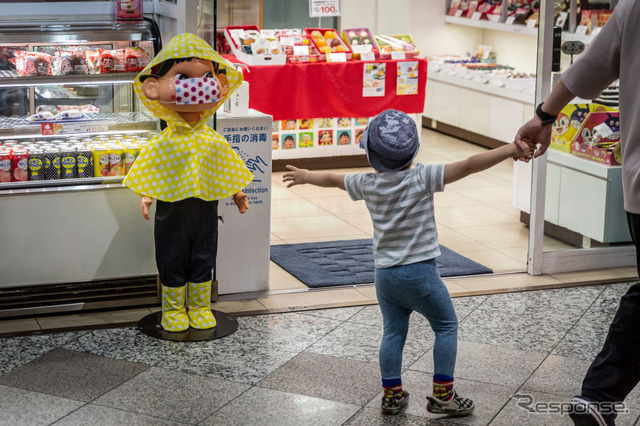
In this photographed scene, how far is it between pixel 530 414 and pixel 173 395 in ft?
4.74

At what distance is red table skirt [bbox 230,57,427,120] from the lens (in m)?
8.16

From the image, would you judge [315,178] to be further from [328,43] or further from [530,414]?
[328,43]

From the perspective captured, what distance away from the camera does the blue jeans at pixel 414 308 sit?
11.4ft

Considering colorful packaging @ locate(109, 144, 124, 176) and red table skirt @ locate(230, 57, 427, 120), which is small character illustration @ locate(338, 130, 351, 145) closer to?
red table skirt @ locate(230, 57, 427, 120)

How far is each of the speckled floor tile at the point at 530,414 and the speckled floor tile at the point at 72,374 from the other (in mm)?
1570

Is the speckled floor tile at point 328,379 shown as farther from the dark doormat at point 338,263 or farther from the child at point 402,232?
the dark doormat at point 338,263

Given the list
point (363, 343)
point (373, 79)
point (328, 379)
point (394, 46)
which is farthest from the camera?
point (394, 46)

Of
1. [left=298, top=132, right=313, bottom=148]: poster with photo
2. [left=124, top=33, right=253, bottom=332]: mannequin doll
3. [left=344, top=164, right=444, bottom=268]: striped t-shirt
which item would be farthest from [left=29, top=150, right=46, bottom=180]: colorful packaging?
[left=298, top=132, right=313, bottom=148]: poster with photo

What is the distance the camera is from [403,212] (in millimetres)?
3463

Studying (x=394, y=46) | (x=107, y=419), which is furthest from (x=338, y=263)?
(x=394, y=46)

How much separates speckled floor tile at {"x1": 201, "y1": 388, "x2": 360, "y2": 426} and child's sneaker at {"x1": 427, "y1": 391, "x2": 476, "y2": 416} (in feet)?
0.98

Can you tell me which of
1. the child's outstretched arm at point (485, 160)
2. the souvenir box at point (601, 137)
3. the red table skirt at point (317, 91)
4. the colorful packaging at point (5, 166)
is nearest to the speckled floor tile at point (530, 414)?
the child's outstretched arm at point (485, 160)

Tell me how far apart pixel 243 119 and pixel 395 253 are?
5.77 ft

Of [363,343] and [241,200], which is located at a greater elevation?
[241,200]
